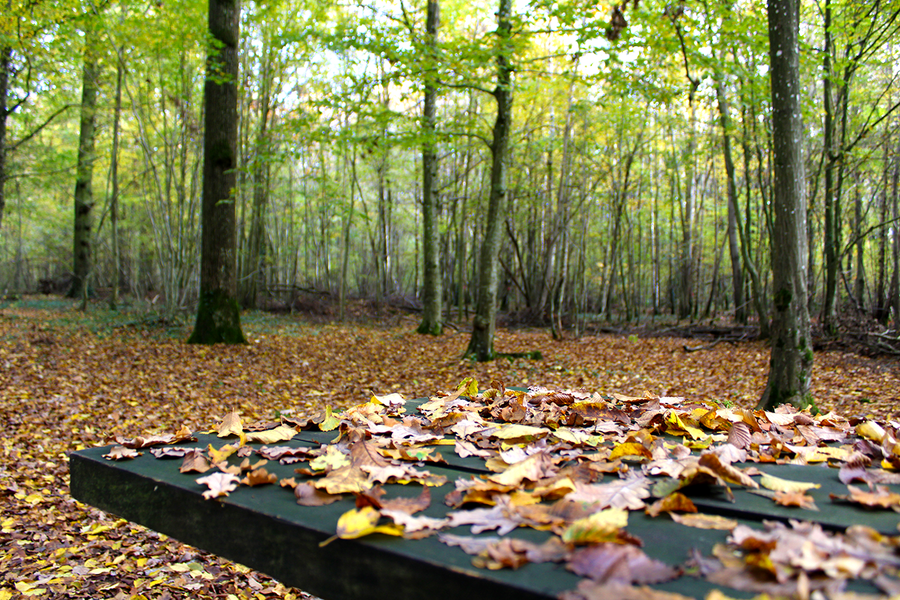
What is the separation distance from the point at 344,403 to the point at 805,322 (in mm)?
4925

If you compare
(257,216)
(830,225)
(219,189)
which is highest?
(257,216)

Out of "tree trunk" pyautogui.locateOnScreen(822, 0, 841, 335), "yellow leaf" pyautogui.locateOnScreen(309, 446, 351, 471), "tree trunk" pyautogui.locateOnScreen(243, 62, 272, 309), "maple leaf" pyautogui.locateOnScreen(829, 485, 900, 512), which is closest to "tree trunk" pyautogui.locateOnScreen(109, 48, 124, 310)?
"tree trunk" pyautogui.locateOnScreen(243, 62, 272, 309)

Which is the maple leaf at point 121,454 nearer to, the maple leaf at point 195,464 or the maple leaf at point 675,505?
the maple leaf at point 195,464

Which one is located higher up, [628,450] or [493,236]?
[493,236]

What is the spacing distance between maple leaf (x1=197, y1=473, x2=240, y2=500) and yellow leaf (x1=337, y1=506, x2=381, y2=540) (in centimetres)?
36

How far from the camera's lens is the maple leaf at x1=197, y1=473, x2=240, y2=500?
44.4 inches

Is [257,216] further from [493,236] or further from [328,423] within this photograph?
[328,423]

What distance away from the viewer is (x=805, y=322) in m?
4.54

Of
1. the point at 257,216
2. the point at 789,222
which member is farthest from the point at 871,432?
the point at 257,216

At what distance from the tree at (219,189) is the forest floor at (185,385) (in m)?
0.67

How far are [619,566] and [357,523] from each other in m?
0.45

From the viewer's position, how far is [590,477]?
1.20m

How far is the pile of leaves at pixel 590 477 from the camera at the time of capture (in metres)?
0.76

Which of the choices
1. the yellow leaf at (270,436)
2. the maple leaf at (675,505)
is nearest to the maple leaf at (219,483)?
the yellow leaf at (270,436)
